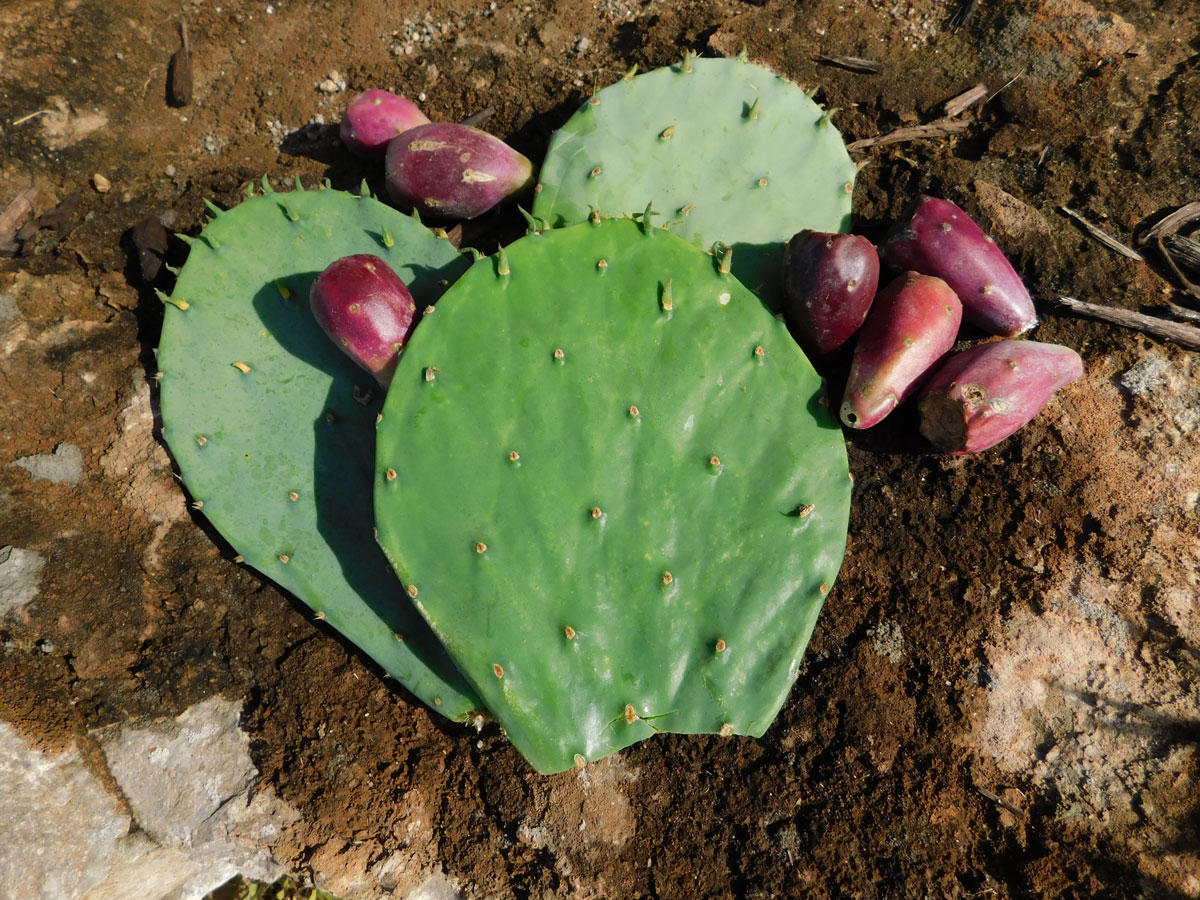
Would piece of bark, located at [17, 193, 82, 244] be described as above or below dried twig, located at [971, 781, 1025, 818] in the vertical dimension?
below

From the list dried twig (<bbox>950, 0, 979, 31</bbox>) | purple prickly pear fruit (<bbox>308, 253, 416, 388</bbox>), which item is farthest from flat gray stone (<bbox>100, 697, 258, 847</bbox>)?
dried twig (<bbox>950, 0, 979, 31</bbox>)

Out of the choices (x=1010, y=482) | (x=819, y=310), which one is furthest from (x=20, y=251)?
(x=1010, y=482)

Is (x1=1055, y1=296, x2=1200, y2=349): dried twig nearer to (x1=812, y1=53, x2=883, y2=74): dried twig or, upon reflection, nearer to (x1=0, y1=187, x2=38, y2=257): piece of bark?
(x1=812, y1=53, x2=883, y2=74): dried twig

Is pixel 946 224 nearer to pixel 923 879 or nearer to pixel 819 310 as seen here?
pixel 819 310

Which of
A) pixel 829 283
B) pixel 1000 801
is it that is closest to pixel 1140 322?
pixel 829 283

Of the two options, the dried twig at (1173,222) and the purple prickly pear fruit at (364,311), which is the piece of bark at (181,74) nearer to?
the purple prickly pear fruit at (364,311)
